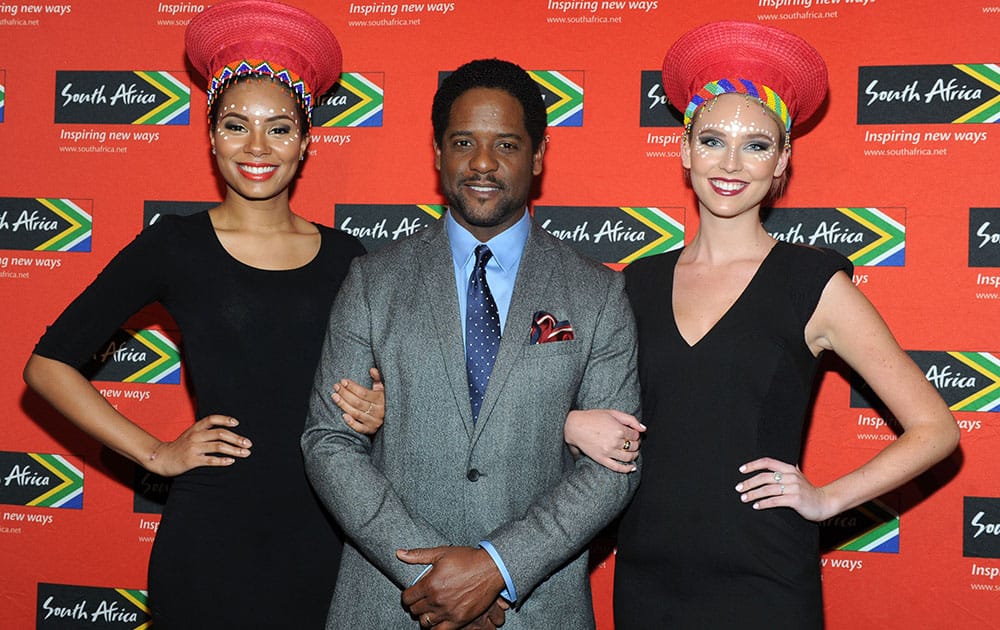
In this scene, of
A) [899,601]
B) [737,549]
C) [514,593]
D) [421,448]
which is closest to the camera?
[514,593]

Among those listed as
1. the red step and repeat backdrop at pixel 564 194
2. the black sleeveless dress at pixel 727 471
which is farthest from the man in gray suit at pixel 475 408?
the red step and repeat backdrop at pixel 564 194

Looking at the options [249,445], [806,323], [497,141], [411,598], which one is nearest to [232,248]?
[249,445]

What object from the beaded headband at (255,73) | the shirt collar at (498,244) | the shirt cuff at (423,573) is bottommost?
the shirt cuff at (423,573)

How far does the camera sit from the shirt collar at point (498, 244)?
207 cm

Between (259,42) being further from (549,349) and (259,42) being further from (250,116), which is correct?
(549,349)

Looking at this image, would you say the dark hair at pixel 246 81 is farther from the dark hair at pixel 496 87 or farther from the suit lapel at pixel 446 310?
the suit lapel at pixel 446 310

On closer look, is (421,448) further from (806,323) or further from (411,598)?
(806,323)

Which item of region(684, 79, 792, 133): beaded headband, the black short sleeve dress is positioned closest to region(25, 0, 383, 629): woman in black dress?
the black short sleeve dress

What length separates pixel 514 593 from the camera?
1806 millimetres

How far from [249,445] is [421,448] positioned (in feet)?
1.84

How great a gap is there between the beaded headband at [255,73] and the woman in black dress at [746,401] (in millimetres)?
1042

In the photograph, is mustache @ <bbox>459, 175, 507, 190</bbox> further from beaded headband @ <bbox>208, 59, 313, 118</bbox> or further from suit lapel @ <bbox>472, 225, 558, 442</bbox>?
beaded headband @ <bbox>208, 59, 313, 118</bbox>

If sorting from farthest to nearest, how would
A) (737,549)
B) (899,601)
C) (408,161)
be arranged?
(408,161) → (899,601) → (737,549)

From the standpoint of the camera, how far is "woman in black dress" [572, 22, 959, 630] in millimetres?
2082
